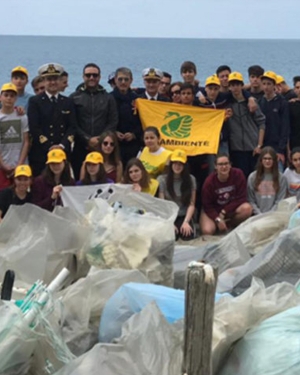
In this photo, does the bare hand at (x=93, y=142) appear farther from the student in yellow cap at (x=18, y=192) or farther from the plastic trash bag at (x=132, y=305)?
the plastic trash bag at (x=132, y=305)

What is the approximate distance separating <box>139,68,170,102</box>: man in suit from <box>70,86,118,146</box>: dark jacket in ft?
2.01

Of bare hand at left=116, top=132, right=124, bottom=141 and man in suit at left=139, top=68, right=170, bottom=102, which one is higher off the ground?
man in suit at left=139, top=68, right=170, bottom=102

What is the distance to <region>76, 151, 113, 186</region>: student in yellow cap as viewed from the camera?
733 centimetres

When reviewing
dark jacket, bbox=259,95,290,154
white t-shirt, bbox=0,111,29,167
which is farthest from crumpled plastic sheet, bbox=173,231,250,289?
dark jacket, bbox=259,95,290,154

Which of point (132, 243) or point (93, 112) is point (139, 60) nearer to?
point (93, 112)

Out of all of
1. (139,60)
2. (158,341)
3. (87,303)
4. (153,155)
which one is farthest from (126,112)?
(139,60)

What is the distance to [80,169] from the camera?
26.9ft

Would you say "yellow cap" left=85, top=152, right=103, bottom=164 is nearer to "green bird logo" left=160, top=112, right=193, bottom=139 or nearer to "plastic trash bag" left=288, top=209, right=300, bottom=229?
"green bird logo" left=160, top=112, right=193, bottom=139

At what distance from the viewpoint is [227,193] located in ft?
25.6

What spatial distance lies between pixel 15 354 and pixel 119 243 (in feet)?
5.80

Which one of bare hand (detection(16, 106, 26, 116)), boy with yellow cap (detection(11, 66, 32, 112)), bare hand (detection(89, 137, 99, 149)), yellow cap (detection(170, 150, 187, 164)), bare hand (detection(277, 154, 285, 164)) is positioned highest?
boy with yellow cap (detection(11, 66, 32, 112))

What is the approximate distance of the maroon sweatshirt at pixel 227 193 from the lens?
25.6ft

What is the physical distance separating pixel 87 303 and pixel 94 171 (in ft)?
9.56

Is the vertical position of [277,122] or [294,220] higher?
[277,122]
